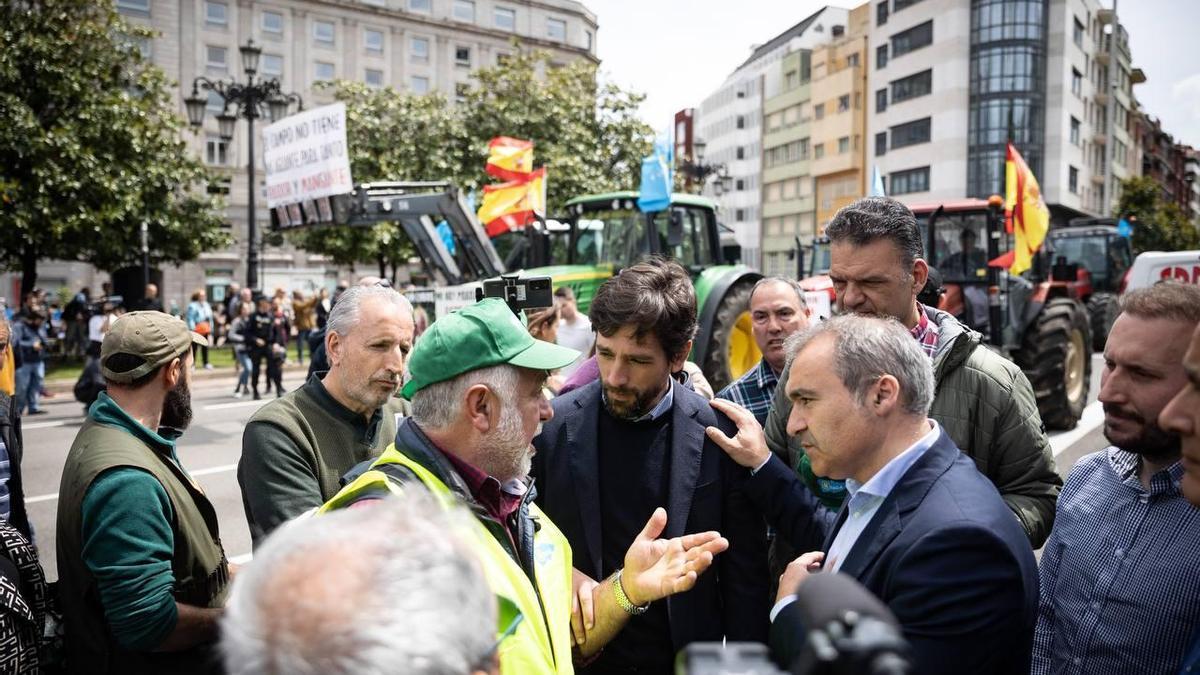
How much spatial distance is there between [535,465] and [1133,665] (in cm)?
168

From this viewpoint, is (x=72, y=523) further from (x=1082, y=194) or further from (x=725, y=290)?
(x=1082, y=194)

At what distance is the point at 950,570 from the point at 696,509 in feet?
3.22

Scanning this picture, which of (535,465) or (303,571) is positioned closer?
(303,571)

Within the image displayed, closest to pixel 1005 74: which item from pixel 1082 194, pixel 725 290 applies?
pixel 1082 194

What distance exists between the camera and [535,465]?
2.71 m

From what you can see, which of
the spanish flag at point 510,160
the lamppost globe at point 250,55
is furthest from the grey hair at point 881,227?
the lamppost globe at point 250,55

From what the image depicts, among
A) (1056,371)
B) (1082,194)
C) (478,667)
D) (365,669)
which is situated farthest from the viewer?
(1082,194)

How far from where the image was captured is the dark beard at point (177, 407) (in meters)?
2.91

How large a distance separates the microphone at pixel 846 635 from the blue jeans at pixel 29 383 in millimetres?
14206

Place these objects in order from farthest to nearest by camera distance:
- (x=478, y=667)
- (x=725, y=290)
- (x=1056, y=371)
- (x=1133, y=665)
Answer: (x=725, y=290) < (x=1056, y=371) < (x=1133, y=665) < (x=478, y=667)

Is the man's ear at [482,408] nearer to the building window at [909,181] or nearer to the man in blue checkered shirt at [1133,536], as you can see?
the man in blue checkered shirt at [1133,536]

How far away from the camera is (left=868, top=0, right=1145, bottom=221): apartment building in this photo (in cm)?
4719

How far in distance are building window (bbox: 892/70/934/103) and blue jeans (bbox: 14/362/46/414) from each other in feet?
161

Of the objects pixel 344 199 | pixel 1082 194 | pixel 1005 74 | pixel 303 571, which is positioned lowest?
pixel 303 571
